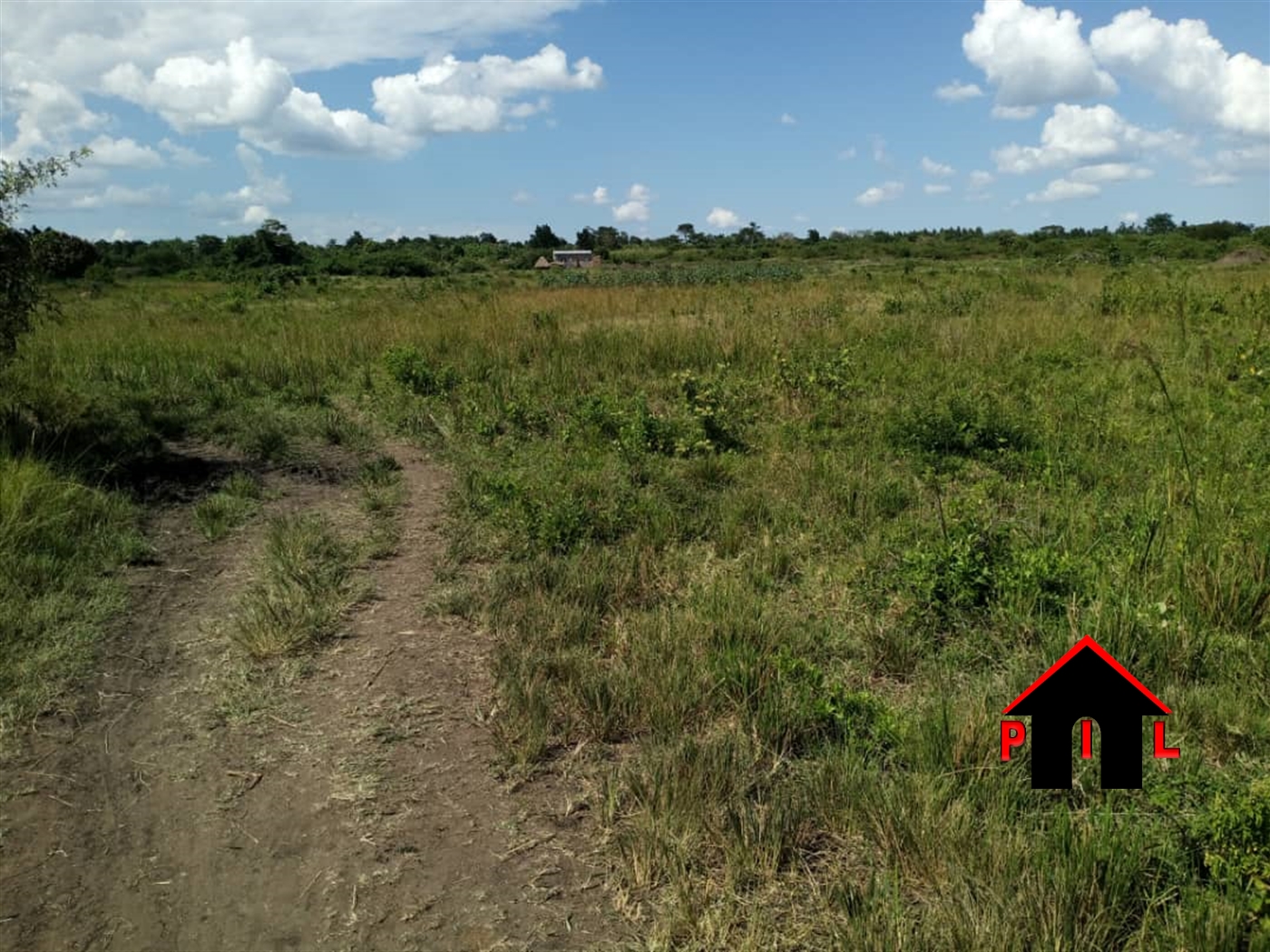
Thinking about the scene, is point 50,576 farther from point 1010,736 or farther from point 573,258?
point 573,258

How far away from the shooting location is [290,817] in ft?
10.1

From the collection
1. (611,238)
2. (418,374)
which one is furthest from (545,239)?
(418,374)

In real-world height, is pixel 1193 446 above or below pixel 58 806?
above

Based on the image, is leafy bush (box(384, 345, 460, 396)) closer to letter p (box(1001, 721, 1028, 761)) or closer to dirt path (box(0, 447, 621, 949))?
dirt path (box(0, 447, 621, 949))

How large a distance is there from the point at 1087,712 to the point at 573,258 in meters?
67.3

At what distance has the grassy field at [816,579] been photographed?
254 cm

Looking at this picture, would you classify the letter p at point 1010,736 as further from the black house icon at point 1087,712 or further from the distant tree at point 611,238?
the distant tree at point 611,238

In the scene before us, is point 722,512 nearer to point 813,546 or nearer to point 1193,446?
point 813,546

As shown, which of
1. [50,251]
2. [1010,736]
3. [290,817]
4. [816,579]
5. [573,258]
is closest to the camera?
[1010,736]

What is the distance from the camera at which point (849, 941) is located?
2.35 metres

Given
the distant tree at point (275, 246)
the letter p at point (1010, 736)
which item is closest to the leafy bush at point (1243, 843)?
the letter p at point (1010, 736)

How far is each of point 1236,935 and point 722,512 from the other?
11.9 feet

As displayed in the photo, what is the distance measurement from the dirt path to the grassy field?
0.73 feet

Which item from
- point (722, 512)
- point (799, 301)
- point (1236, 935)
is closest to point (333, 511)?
point (722, 512)
